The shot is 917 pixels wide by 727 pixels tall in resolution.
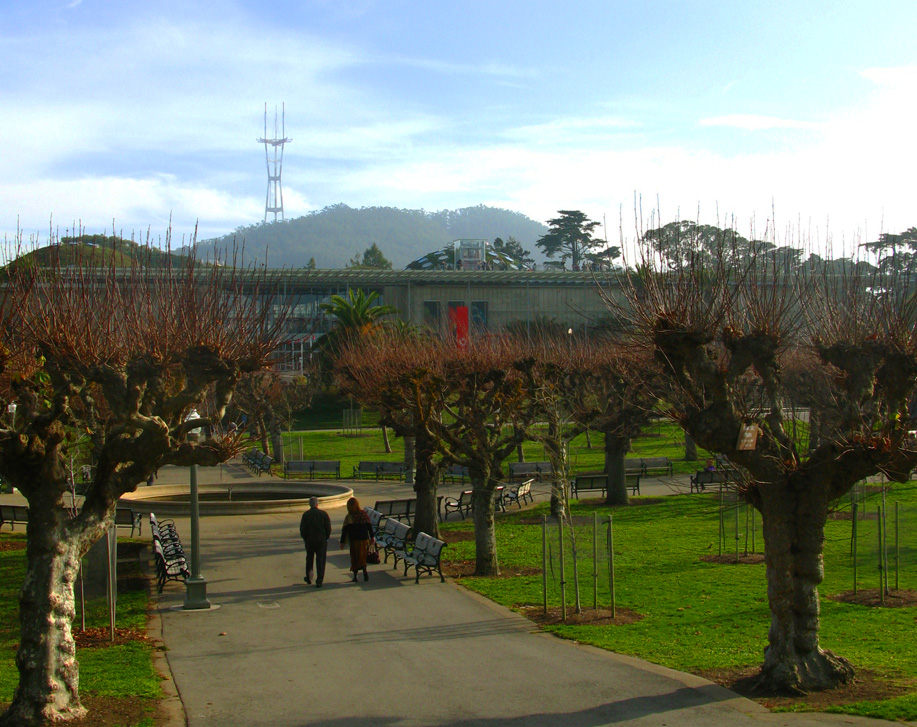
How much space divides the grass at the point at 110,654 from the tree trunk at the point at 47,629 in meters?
0.74

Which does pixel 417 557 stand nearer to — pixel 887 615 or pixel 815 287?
pixel 887 615

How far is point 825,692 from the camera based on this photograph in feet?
27.7

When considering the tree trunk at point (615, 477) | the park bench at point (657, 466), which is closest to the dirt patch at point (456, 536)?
the tree trunk at point (615, 477)

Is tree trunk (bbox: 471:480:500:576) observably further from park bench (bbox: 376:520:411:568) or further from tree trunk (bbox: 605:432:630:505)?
tree trunk (bbox: 605:432:630:505)

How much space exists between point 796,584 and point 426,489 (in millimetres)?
12426

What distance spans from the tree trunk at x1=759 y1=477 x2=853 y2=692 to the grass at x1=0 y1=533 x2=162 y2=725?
576cm

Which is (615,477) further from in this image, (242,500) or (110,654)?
(110,654)

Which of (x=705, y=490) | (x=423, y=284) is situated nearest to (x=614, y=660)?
(x=705, y=490)

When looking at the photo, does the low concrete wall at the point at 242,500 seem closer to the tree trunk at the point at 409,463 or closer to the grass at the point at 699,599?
the tree trunk at the point at 409,463

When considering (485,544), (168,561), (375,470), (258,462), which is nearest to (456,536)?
(485,544)

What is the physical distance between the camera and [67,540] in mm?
7980

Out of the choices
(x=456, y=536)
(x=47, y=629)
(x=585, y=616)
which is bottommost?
(x=456, y=536)

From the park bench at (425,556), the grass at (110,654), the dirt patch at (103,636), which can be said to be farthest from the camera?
the park bench at (425,556)

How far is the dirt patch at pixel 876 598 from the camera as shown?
13.6m
